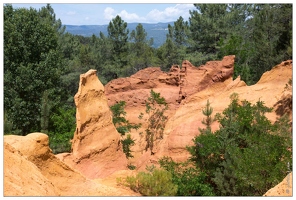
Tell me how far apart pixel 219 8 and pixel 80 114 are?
22241 millimetres

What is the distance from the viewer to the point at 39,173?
8258 mm

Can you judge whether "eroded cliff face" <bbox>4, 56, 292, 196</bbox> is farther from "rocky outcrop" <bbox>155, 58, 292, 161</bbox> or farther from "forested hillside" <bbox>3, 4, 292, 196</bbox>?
"forested hillside" <bbox>3, 4, 292, 196</bbox>

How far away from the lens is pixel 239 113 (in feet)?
46.4

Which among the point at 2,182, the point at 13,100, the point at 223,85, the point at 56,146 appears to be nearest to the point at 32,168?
the point at 2,182

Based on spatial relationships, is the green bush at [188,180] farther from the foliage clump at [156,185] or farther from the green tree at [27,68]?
the green tree at [27,68]

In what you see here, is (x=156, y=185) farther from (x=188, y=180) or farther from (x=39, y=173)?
(x=188, y=180)

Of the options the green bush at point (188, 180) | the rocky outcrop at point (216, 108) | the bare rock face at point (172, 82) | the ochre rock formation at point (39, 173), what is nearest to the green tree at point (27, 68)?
the bare rock face at point (172, 82)

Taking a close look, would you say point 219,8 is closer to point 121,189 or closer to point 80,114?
point 80,114

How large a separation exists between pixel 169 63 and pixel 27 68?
17.7 meters

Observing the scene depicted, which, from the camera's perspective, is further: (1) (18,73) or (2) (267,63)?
(2) (267,63)

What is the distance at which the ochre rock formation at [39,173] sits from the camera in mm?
7418

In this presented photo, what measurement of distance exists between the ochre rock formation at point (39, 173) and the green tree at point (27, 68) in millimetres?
10493

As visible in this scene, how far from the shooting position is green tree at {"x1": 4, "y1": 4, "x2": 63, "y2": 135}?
19.8 m

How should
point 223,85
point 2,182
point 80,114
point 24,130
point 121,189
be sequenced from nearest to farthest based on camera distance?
point 2,182 → point 121,189 → point 80,114 → point 223,85 → point 24,130
